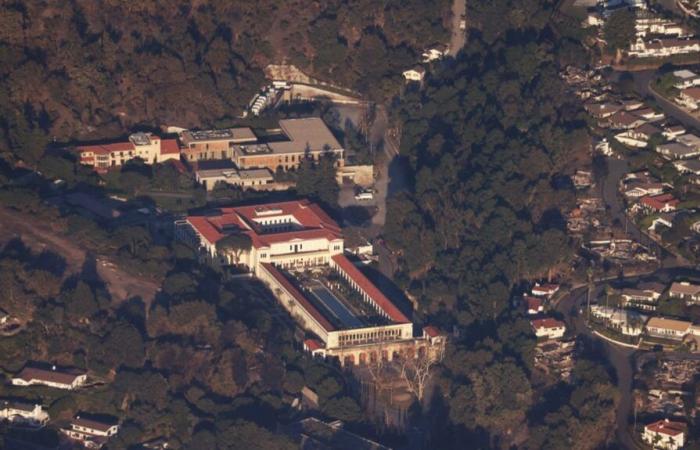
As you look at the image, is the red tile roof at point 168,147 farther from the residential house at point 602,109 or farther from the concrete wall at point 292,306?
the residential house at point 602,109

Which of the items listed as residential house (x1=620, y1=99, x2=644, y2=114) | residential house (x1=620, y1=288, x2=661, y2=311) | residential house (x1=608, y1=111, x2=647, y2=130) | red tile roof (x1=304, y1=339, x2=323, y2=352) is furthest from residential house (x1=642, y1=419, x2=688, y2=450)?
residential house (x1=620, y1=99, x2=644, y2=114)

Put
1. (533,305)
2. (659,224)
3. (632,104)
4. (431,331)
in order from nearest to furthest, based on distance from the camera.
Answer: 1. (431,331)
2. (533,305)
3. (659,224)
4. (632,104)

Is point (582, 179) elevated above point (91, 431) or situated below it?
above

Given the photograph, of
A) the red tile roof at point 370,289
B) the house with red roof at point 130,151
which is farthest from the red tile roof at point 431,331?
→ the house with red roof at point 130,151

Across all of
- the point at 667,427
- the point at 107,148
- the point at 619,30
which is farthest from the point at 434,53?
the point at 667,427

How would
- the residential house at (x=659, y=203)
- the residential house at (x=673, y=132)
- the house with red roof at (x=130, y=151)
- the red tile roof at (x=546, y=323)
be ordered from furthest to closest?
1. the residential house at (x=673, y=132)
2. the house with red roof at (x=130, y=151)
3. the residential house at (x=659, y=203)
4. the red tile roof at (x=546, y=323)

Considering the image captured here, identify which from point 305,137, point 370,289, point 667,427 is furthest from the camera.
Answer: point 305,137

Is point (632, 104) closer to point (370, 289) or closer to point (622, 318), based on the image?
point (622, 318)
